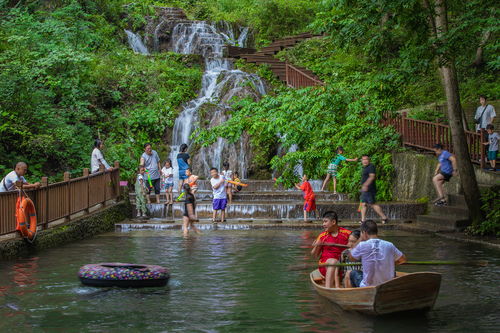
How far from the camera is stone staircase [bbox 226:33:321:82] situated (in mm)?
35281

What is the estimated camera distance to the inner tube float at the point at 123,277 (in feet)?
37.8

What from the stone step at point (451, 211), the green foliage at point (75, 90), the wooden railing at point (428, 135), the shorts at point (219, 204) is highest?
the green foliage at point (75, 90)

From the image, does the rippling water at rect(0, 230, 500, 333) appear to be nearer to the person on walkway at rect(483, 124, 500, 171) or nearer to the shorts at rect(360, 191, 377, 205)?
the shorts at rect(360, 191, 377, 205)

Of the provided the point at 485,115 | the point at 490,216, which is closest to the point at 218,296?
the point at 490,216

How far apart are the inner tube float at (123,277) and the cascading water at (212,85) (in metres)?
18.3

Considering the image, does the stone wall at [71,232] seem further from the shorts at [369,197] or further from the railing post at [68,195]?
the shorts at [369,197]

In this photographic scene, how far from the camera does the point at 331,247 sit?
10453 millimetres

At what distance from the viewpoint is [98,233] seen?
19.8m

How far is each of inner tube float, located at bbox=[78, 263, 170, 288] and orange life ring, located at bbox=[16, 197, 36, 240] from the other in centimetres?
368

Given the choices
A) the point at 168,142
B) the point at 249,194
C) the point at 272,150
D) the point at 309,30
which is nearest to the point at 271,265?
the point at 249,194

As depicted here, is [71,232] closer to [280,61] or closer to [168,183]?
[168,183]

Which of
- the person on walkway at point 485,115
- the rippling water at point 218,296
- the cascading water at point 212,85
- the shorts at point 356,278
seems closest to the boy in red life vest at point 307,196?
the rippling water at point 218,296

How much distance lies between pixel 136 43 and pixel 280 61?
9713 mm

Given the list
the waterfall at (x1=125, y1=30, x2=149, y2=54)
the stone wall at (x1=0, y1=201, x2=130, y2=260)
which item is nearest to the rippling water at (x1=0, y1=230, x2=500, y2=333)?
the stone wall at (x1=0, y1=201, x2=130, y2=260)
